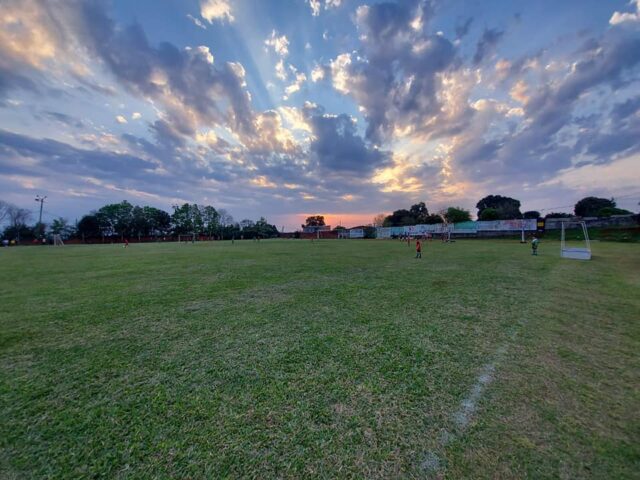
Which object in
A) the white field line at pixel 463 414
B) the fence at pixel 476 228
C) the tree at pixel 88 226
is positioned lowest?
the white field line at pixel 463 414

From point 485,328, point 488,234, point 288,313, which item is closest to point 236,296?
point 288,313

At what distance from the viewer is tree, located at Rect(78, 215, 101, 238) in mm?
68812

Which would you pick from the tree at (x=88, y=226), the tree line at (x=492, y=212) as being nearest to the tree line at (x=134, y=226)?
the tree at (x=88, y=226)

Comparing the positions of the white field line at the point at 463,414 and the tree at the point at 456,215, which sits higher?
the tree at the point at 456,215

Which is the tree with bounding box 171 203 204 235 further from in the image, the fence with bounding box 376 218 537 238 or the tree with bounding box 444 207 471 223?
the tree with bounding box 444 207 471 223

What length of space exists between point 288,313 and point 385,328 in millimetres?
2099

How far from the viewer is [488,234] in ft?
162

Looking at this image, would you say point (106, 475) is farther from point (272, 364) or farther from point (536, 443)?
point (536, 443)

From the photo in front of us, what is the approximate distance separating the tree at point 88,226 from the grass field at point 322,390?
8346cm

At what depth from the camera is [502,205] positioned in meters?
73.9

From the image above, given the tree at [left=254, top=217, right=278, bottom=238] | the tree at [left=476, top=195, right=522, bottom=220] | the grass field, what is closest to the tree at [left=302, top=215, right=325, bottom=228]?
the tree at [left=254, top=217, right=278, bottom=238]

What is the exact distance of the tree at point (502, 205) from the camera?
212 feet

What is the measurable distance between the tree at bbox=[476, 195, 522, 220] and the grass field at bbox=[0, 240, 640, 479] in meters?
71.8

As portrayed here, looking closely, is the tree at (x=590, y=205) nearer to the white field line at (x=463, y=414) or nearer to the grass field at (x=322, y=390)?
the grass field at (x=322, y=390)
